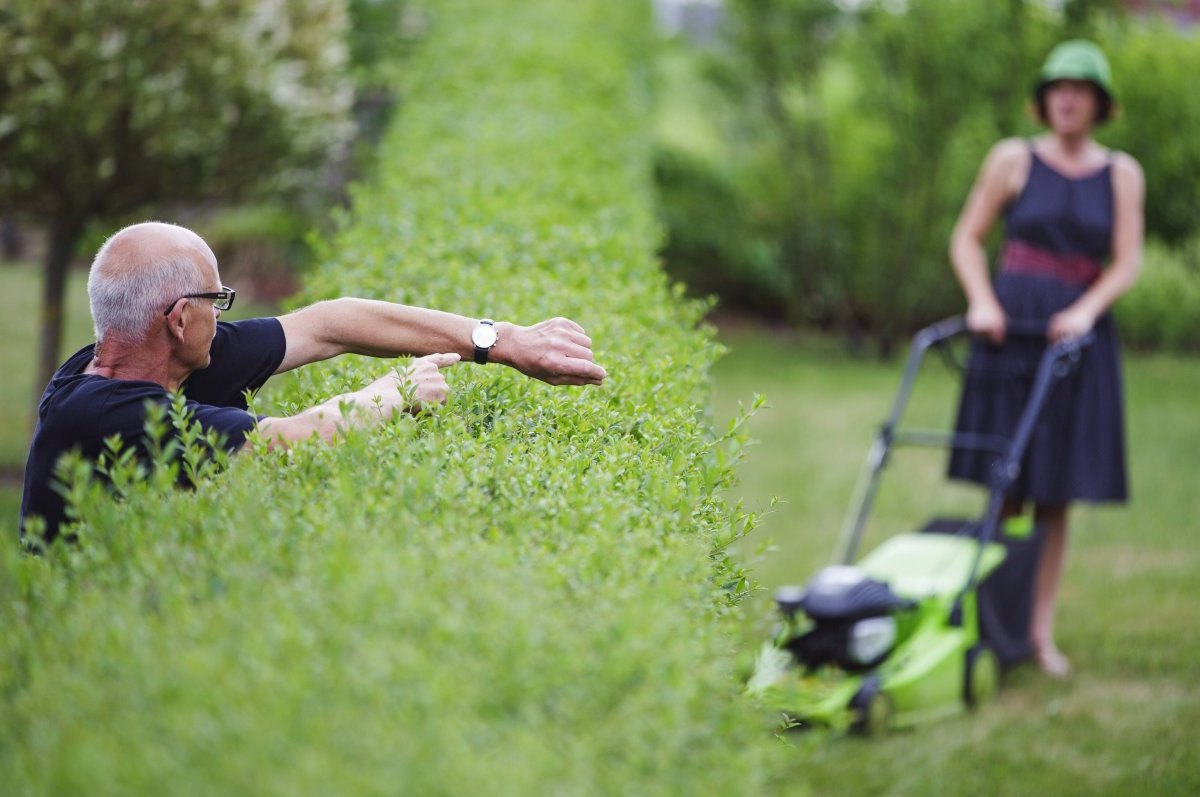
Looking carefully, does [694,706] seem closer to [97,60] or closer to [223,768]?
[223,768]

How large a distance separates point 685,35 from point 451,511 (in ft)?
42.9

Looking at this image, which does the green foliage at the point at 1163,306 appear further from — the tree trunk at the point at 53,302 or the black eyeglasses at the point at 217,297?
the black eyeglasses at the point at 217,297

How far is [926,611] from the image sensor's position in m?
5.02

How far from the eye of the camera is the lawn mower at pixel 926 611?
4676 millimetres

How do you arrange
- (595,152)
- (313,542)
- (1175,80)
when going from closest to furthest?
(313,542), (595,152), (1175,80)

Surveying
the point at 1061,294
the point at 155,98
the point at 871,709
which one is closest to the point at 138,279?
the point at 871,709

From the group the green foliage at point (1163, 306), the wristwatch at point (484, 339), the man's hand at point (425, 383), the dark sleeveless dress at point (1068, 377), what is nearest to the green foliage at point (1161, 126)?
the green foliage at point (1163, 306)

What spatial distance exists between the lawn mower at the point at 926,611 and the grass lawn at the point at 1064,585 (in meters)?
0.14

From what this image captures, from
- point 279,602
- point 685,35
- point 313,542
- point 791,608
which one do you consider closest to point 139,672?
point 279,602

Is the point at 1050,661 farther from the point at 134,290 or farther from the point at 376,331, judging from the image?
the point at 134,290

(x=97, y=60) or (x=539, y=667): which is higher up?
(x=97, y=60)

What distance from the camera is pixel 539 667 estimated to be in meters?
1.80

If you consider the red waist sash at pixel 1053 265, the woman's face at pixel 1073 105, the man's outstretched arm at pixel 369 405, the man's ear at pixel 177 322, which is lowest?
the red waist sash at pixel 1053 265

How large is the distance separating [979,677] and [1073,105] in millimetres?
2318
